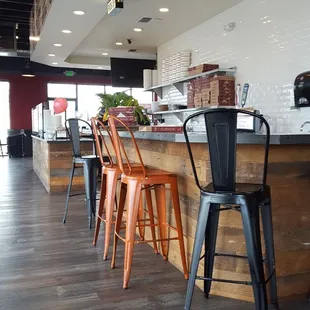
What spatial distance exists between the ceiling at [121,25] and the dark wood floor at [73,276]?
2850 millimetres

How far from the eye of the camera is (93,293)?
93.6 inches

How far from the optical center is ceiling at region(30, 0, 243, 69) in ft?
16.7

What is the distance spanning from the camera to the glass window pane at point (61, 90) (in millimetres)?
13969

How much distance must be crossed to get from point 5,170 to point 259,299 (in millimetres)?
8438

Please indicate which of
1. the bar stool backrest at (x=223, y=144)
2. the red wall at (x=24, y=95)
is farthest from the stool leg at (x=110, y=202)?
the red wall at (x=24, y=95)

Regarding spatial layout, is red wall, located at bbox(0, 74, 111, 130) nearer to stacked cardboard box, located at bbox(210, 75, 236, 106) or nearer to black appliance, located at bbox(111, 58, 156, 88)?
black appliance, located at bbox(111, 58, 156, 88)

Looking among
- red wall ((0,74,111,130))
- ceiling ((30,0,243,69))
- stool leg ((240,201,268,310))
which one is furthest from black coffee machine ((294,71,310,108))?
red wall ((0,74,111,130))

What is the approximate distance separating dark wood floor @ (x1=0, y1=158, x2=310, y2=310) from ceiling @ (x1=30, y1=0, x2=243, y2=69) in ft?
9.35

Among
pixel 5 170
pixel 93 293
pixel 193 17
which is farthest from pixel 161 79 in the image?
pixel 93 293

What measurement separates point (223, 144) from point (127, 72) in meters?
7.19

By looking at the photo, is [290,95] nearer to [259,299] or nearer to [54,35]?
[259,299]

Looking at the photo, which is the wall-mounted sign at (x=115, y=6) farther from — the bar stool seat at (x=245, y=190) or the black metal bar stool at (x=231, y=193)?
the bar stool seat at (x=245, y=190)

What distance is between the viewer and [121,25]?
6.30m

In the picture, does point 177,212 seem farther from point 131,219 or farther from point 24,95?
point 24,95
